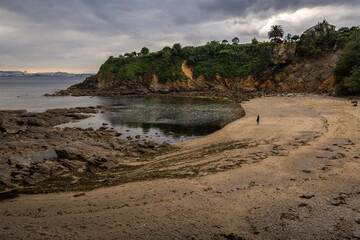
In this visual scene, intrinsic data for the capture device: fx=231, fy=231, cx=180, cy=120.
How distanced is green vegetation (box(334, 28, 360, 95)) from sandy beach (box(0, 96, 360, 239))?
39659 millimetres

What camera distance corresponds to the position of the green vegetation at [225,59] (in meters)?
71.9

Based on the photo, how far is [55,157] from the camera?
67.5ft

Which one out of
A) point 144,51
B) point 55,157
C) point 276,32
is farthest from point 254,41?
point 55,157

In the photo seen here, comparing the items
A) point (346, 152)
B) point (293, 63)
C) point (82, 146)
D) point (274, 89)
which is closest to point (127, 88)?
point (274, 89)

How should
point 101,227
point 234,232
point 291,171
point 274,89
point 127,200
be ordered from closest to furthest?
point 234,232 → point 101,227 → point 127,200 → point 291,171 → point 274,89

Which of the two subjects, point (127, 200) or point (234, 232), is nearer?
point (234, 232)

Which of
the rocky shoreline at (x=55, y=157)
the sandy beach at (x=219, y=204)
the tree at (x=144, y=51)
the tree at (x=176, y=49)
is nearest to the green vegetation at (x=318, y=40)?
the tree at (x=176, y=49)

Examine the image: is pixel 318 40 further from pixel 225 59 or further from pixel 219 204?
pixel 219 204

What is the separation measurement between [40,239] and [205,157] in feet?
42.0

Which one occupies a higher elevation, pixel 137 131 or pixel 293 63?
pixel 293 63

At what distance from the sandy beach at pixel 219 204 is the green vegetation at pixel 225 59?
67.9m

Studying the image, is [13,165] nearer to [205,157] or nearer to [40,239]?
[40,239]

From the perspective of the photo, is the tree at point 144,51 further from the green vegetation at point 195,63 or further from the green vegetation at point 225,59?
the green vegetation at point 195,63

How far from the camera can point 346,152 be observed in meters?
16.0
